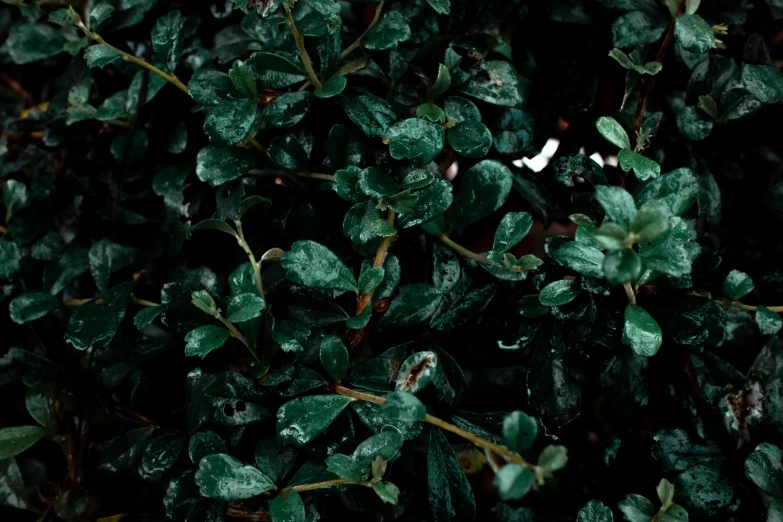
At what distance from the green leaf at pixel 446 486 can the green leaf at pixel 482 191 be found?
0.30 meters

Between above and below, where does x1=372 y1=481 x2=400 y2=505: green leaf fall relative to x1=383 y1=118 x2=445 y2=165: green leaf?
below

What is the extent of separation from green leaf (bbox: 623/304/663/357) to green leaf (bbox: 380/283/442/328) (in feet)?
0.76

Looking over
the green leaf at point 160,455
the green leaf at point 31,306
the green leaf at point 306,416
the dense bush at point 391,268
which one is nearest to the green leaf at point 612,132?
the dense bush at point 391,268

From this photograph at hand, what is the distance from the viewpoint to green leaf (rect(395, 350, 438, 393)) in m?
0.77

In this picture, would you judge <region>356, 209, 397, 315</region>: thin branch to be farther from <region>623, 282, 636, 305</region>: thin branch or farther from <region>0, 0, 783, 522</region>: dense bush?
<region>623, 282, 636, 305</region>: thin branch

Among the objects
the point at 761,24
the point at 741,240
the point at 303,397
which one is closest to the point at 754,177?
the point at 741,240

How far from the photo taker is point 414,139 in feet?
2.78

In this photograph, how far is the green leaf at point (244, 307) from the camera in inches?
31.8

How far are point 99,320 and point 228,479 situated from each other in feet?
1.04

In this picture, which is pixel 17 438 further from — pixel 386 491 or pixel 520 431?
pixel 520 431

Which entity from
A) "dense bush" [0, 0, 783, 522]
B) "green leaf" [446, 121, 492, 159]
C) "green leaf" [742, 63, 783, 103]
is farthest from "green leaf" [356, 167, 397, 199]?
"green leaf" [742, 63, 783, 103]

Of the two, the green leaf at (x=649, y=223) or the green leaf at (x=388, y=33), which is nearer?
the green leaf at (x=649, y=223)

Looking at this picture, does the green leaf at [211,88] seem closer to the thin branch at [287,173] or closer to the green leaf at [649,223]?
the thin branch at [287,173]

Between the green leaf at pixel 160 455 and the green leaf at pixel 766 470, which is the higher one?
the green leaf at pixel 766 470
